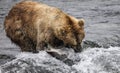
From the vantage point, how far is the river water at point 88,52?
26.2 feet

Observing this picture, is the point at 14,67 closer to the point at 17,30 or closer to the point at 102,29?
the point at 17,30

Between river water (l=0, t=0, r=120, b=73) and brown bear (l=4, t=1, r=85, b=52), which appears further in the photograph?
river water (l=0, t=0, r=120, b=73)

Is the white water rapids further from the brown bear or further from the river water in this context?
the brown bear

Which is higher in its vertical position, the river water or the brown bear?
the brown bear

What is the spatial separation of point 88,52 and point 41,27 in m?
1.19

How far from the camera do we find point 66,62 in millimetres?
8203

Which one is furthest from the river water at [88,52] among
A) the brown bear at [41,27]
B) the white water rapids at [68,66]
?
the brown bear at [41,27]

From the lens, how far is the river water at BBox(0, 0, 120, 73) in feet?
26.2

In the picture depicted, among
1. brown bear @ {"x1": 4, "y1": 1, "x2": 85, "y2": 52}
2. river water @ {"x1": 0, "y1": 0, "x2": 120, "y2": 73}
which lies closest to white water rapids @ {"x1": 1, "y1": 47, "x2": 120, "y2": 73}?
river water @ {"x1": 0, "y1": 0, "x2": 120, "y2": 73}

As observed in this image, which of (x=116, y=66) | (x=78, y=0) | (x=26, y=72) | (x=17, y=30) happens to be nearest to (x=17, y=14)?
(x=17, y=30)

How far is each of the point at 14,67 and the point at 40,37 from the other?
0.76 metres

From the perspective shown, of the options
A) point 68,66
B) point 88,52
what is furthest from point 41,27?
point 88,52

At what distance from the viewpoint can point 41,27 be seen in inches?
324

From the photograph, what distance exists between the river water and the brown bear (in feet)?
0.81
